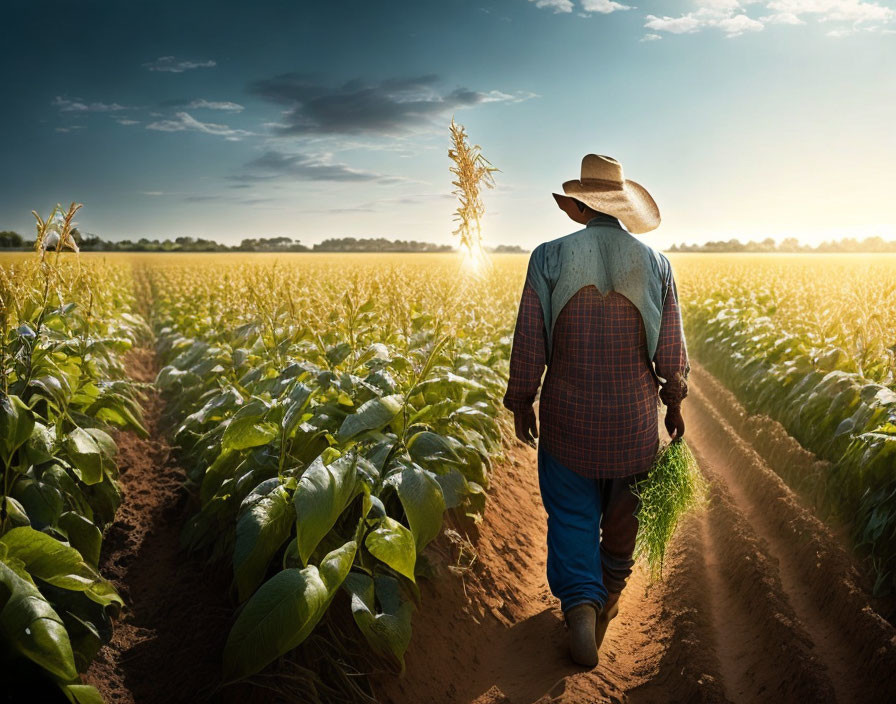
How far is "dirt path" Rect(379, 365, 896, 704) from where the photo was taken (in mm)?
3270

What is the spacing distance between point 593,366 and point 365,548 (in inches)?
58.4

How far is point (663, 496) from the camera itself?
357 centimetres

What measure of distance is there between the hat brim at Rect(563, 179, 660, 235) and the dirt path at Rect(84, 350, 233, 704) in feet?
9.49

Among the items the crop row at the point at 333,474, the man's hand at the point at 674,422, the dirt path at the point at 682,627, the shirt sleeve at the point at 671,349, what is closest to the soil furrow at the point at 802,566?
the dirt path at the point at 682,627

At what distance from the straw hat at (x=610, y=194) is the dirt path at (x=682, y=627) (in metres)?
2.14

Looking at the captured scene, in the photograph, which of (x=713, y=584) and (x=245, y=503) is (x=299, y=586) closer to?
(x=245, y=503)

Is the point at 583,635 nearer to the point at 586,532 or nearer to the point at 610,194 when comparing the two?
the point at 586,532

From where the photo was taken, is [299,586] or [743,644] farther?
[743,644]

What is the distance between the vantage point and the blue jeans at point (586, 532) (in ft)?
11.4

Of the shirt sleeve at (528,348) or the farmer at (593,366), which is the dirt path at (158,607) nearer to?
the farmer at (593,366)

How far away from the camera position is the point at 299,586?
2547mm

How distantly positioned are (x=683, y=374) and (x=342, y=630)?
2202 millimetres

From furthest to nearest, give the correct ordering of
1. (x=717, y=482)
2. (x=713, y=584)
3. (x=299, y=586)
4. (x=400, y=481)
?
(x=717, y=482) → (x=713, y=584) → (x=400, y=481) → (x=299, y=586)

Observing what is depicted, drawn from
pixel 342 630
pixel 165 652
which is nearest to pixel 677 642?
pixel 342 630
